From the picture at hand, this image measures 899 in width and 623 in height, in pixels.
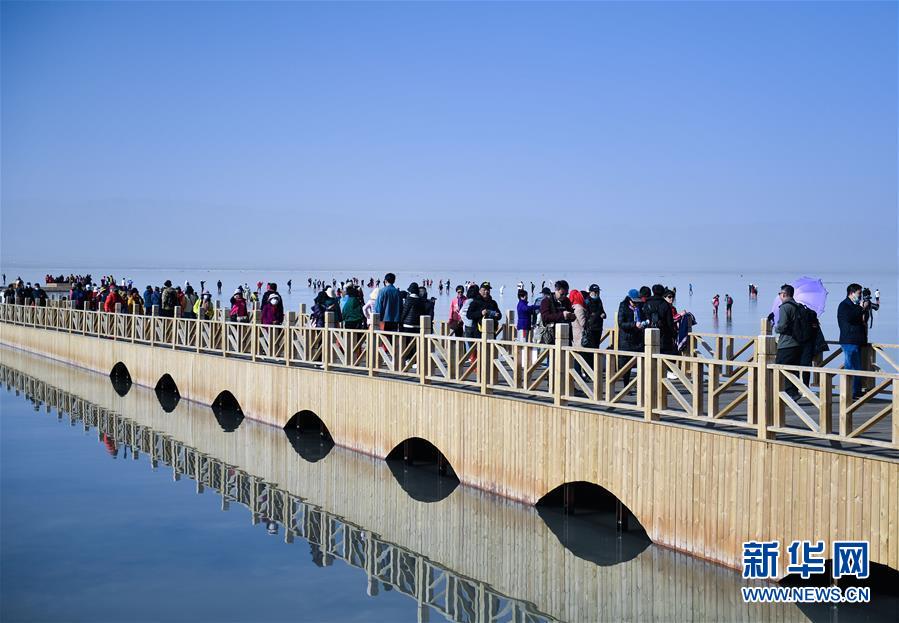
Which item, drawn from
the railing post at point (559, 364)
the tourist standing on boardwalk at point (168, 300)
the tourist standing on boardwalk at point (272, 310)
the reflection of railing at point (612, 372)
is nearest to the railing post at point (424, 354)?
the reflection of railing at point (612, 372)

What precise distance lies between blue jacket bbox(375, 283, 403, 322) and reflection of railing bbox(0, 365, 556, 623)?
4018mm

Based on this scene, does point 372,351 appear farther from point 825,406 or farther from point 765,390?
point 825,406

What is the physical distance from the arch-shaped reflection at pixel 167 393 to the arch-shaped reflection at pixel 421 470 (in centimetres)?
927

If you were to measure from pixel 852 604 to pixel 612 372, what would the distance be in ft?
13.8

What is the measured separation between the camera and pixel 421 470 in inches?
683

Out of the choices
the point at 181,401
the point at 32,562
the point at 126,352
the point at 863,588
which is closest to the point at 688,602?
the point at 863,588

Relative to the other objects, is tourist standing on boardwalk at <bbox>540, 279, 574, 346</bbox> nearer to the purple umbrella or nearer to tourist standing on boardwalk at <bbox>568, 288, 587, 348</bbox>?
tourist standing on boardwalk at <bbox>568, 288, 587, 348</bbox>

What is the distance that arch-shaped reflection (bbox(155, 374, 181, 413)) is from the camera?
25.4 meters

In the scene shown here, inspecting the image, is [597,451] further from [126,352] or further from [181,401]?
[126,352]

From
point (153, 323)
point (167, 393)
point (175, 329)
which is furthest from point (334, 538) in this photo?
point (153, 323)

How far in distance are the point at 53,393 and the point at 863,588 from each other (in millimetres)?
25276

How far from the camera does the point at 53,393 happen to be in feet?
95.0

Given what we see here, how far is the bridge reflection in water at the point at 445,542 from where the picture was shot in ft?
35.8

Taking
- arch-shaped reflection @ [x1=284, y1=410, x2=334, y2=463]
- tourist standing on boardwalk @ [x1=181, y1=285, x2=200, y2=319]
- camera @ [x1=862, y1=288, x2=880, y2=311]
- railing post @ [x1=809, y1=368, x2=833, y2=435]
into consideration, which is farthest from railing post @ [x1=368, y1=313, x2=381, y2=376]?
tourist standing on boardwalk @ [x1=181, y1=285, x2=200, y2=319]
